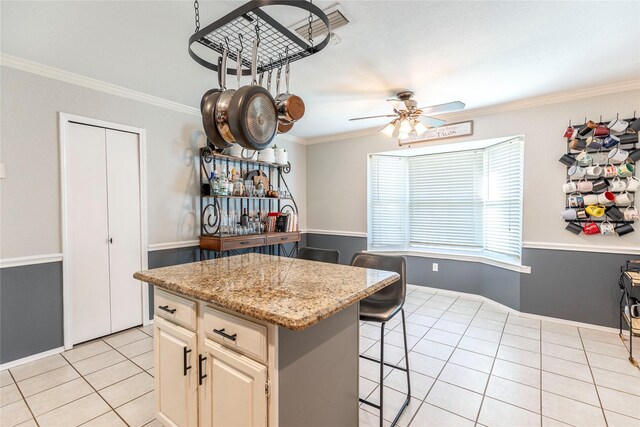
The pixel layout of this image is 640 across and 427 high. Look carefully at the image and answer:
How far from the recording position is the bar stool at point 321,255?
243 centimetres

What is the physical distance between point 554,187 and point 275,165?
11.1 feet

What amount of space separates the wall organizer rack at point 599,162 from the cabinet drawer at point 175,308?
3689mm

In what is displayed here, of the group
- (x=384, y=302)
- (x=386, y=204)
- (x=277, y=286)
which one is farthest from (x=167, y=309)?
(x=386, y=204)

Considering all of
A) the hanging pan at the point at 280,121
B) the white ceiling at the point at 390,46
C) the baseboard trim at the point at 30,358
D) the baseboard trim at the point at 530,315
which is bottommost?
the baseboard trim at the point at 30,358

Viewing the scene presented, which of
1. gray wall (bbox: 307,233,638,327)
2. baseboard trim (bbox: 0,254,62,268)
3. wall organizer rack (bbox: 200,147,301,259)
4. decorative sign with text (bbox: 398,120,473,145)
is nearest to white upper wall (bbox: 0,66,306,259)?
baseboard trim (bbox: 0,254,62,268)

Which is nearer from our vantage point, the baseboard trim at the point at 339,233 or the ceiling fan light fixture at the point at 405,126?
the ceiling fan light fixture at the point at 405,126

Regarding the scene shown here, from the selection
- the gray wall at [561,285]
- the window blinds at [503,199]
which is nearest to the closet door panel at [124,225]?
the gray wall at [561,285]

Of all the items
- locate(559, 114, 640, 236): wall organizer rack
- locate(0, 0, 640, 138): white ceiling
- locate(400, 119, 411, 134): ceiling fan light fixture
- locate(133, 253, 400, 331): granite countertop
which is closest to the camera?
locate(133, 253, 400, 331): granite countertop

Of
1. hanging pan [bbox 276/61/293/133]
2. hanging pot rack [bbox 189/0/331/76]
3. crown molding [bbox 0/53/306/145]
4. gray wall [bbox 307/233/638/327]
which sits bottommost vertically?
gray wall [bbox 307/233/638/327]

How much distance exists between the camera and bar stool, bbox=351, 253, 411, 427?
5.54 feet

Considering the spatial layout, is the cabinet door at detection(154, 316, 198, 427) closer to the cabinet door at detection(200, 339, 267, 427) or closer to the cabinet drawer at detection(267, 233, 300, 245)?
the cabinet door at detection(200, 339, 267, 427)

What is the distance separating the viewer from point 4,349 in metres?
2.41

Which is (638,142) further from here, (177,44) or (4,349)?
(4,349)

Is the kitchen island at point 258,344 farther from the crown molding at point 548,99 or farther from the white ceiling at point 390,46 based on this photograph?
the crown molding at point 548,99
